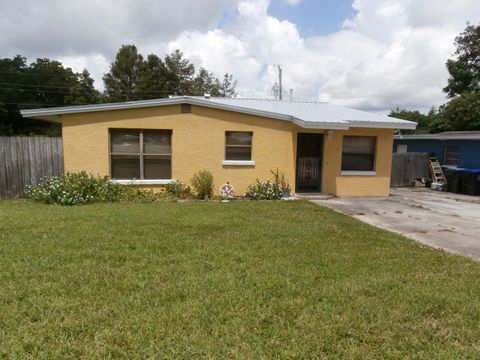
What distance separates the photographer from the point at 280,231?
7066 mm

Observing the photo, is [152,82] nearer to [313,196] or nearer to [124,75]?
[124,75]

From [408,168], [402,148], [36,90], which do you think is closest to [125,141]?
[408,168]

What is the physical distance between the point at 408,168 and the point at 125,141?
46.1 feet

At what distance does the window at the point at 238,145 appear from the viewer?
1214 cm

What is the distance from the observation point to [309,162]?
13109 mm

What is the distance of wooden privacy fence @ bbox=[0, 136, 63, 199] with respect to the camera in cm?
1083

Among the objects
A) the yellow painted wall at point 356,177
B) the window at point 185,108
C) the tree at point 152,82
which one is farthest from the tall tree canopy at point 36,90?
the yellow painted wall at point 356,177

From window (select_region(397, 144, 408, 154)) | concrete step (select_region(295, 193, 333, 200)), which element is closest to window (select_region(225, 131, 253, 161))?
concrete step (select_region(295, 193, 333, 200))

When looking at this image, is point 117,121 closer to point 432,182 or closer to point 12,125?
point 432,182

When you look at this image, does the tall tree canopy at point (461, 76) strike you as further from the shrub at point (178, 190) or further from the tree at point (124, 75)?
the tree at point (124, 75)

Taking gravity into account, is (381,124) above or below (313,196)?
above

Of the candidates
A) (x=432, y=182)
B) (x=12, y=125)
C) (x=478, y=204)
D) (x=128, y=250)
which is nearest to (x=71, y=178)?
(x=128, y=250)

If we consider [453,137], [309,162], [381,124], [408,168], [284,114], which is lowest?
[408,168]

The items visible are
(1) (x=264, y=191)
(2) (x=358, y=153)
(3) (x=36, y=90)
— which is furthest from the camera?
(3) (x=36, y=90)
